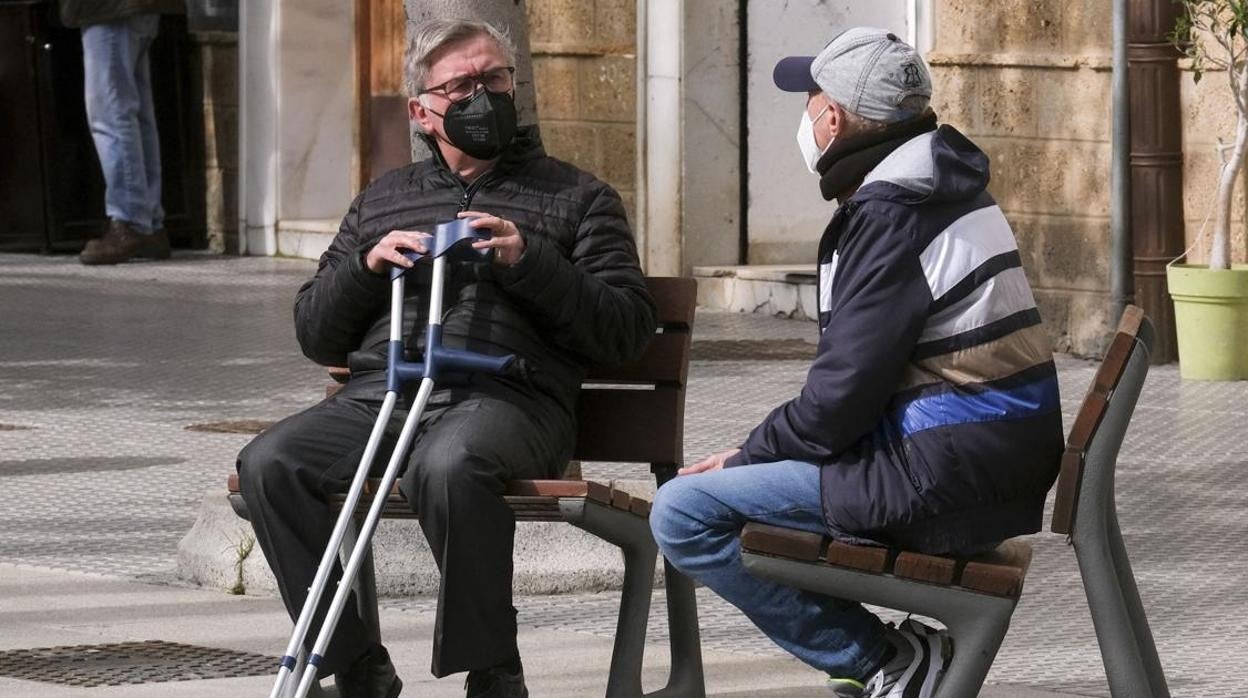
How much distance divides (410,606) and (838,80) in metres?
2.20

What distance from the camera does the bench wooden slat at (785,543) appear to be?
439 cm

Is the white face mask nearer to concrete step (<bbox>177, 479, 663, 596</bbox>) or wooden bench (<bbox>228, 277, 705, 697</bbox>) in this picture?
wooden bench (<bbox>228, 277, 705, 697</bbox>)

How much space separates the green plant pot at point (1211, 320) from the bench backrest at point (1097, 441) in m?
6.00

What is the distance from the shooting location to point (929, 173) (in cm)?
443

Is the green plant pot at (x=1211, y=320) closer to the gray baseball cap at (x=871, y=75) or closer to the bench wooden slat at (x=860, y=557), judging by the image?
the gray baseball cap at (x=871, y=75)

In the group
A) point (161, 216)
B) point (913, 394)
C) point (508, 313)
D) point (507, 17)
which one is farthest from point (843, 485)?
point (161, 216)

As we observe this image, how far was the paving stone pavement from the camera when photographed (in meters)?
6.07

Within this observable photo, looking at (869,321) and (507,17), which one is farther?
(507,17)

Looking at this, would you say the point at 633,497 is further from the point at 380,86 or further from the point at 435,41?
the point at 380,86

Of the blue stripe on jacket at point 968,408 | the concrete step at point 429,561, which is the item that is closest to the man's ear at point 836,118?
the blue stripe on jacket at point 968,408

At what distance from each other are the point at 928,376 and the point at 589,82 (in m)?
9.37

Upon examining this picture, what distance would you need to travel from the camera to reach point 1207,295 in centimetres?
1032

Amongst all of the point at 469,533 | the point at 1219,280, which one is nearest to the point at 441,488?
the point at 469,533

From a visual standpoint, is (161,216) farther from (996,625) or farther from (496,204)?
(996,625)
